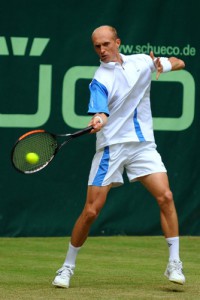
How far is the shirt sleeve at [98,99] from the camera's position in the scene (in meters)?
6.50

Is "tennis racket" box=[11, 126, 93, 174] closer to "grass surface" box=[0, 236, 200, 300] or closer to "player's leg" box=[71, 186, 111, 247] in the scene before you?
"player's leg" box=[71, 186, 111, 247]

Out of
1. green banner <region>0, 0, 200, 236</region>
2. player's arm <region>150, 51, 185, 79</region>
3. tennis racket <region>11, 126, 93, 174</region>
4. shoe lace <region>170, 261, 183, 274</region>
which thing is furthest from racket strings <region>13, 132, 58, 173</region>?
green banner <region>0, 0, 200, 236</region>

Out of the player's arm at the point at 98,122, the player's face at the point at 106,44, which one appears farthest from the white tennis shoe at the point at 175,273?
the player's face at the point at 106,44

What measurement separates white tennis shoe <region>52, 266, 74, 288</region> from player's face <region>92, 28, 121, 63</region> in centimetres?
136

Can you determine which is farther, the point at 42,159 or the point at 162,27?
the point at 162,27

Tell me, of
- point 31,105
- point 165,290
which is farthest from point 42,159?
point 31,105

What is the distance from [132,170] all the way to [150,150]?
0.58 ft

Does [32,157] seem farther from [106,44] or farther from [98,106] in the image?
[106,44]

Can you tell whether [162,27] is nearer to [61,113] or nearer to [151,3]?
[151,3]

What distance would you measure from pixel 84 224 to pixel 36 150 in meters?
0.58

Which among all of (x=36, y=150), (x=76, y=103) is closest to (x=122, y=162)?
(x=36, y=150)

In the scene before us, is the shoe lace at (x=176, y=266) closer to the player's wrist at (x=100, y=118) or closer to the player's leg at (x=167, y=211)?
the player's leg at (x=167, y=211)

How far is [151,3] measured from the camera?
9.93 m

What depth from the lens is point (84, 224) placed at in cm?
676
